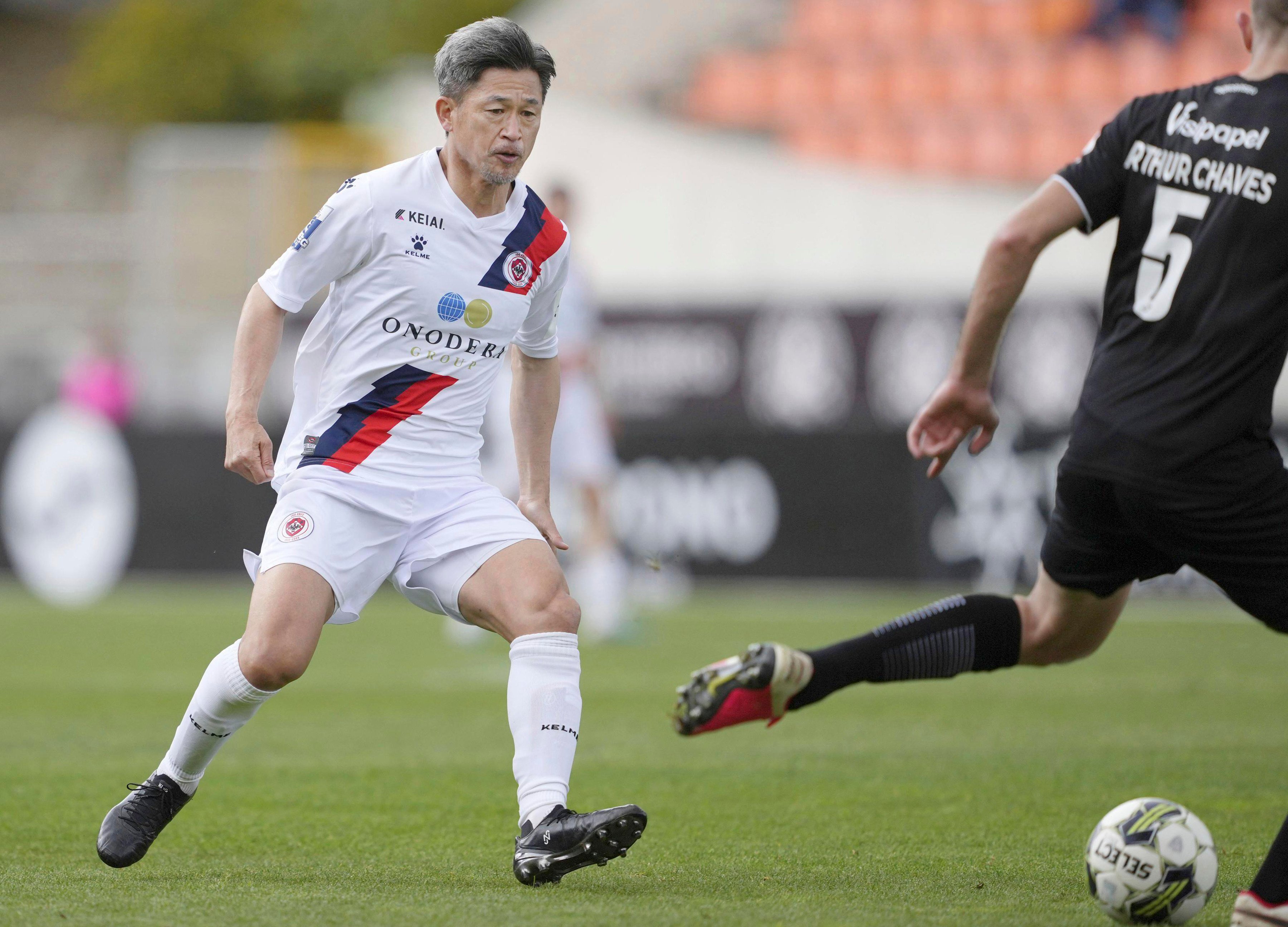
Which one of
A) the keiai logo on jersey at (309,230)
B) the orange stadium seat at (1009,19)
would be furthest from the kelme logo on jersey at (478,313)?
the orange stadium seat at (1009,19)

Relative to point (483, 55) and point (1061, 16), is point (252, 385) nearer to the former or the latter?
point (483, 55)

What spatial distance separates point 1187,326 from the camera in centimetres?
389

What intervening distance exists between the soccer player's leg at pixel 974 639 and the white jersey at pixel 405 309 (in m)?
0.92

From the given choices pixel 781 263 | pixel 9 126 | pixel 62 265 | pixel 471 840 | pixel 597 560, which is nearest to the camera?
pixel 471 840

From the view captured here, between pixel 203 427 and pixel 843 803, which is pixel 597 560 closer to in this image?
pixel 843 803

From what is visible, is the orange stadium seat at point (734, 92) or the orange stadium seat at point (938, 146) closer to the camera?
the orange stadium seat at point (938, 146)

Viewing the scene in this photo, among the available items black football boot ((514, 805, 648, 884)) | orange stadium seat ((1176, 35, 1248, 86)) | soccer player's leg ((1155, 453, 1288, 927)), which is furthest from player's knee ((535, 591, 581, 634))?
orange stadium seat ((1176, 35, 1248, 86))

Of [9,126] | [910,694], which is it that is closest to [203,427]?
[910,694]

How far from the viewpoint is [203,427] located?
15.5 metres

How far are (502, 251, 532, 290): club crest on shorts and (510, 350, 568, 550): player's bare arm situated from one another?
0.97 feet

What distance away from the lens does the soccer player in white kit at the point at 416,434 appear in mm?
4254

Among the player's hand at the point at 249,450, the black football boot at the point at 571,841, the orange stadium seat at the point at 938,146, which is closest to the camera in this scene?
the black football boot at the point at 571,841

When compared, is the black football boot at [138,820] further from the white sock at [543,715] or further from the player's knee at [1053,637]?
the player's knee at [1053,637]

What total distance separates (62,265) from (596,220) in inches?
260
